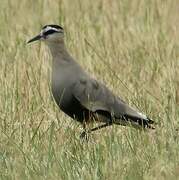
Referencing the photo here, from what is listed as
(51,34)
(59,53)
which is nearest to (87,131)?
(59,53)

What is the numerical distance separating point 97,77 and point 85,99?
138cm

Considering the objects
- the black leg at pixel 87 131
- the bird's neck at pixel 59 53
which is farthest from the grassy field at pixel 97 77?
the bird's neck at pixel 59 53

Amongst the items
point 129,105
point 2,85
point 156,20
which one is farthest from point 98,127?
point 156,20

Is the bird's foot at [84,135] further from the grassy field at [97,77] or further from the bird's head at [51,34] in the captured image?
the bird's head at [51,34]

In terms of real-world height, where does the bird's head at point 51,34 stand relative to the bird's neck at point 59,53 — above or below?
above

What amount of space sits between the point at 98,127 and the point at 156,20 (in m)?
3.35

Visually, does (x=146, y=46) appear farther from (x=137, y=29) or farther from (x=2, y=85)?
(x=2, y=85)

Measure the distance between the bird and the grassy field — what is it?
12 centimetres

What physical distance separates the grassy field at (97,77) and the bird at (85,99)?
0.12 meters

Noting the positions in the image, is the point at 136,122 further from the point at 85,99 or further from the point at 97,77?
the point at 97,77

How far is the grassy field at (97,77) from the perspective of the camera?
19.1 feet

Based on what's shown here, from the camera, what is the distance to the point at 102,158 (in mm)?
5812

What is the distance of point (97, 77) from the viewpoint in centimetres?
864

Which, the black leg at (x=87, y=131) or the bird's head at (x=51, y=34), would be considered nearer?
the black leg at (x=87, y=131)
